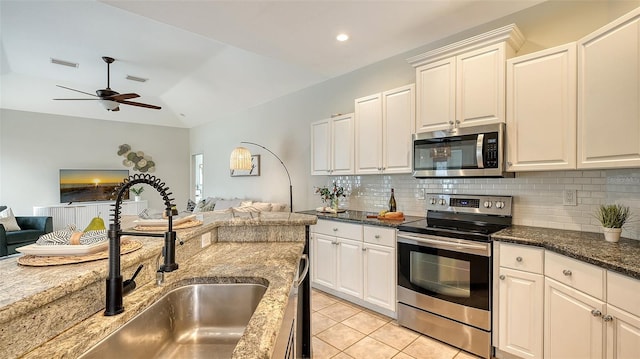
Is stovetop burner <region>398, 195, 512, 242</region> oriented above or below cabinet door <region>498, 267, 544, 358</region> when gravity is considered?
above

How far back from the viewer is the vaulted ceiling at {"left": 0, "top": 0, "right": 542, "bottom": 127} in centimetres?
243

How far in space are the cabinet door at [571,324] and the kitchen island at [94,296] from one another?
5.23 ft

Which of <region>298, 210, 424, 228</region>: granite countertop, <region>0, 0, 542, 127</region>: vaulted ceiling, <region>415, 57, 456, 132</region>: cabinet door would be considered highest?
<region>0, 0, 542, 127</region>: vaulted ceiling

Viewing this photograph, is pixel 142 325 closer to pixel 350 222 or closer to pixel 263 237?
pixel 263 237

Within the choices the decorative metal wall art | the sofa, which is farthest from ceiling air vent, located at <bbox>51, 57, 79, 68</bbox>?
the decorative metal wall art

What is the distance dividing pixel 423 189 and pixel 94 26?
4172 millimetres

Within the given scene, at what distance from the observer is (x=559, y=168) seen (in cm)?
206

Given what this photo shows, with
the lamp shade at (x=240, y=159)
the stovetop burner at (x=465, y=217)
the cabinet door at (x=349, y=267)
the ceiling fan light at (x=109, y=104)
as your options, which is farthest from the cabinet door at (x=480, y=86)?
the ceiling fan light at (x=109, y=104)

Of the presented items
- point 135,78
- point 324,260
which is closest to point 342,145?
point 324,260

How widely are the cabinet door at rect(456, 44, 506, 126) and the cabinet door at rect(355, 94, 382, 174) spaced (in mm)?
834

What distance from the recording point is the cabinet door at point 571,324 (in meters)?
1.60

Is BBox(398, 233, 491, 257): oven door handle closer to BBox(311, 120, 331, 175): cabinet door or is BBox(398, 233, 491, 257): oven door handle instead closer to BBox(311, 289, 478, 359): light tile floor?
BBox(311, 289, 478, 359): light tile floor

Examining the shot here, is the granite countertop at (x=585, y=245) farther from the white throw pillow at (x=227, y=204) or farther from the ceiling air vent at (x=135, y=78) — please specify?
the ceiling air vent at (x=135, y=78)

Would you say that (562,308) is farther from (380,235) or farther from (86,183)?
(86,183)
